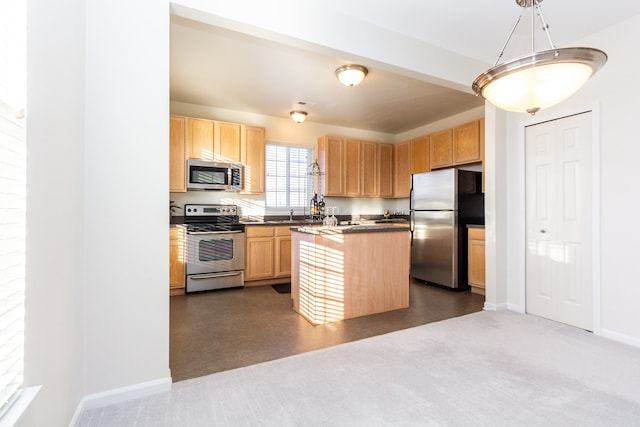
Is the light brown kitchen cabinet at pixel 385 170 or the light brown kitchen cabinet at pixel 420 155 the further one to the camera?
the light brown kitchen cabinet at pixel 385 170

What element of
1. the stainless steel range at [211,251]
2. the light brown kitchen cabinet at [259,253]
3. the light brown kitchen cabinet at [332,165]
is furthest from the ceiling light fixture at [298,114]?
the stainless steel range at [211,251]

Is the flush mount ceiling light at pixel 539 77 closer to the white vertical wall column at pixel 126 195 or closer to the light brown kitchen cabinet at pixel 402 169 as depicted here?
the white vertical wall column at pixel 126 195

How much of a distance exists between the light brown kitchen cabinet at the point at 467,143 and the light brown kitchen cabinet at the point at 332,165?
190cm

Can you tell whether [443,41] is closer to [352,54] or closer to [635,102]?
[352,54]

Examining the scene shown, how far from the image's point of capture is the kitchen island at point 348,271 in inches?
120

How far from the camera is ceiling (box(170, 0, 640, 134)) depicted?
2.50 meters

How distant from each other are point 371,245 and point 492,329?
1.36 metres

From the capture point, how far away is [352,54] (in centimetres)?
256

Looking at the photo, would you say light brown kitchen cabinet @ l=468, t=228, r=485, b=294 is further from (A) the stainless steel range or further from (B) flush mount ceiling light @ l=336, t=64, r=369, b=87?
(A) the stainless steel range

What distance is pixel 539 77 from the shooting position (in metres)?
1.50

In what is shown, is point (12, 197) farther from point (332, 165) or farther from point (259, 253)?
point (332, 165)

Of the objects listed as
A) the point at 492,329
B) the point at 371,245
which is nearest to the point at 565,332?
the point at 492,329

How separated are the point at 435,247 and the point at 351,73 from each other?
9.10 ft

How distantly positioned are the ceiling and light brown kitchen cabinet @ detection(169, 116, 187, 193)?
0.43 metres
